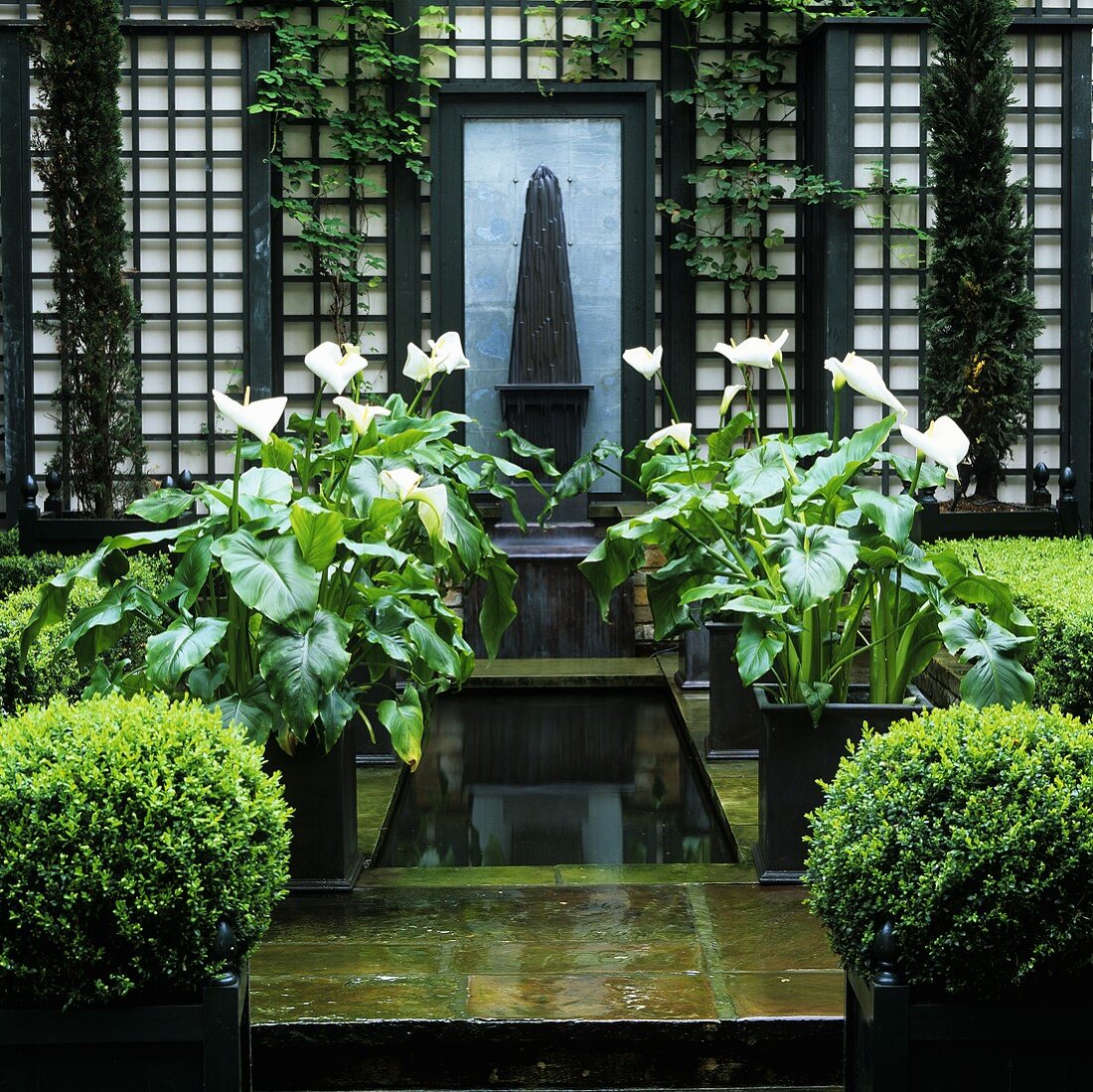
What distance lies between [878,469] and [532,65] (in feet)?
10.0

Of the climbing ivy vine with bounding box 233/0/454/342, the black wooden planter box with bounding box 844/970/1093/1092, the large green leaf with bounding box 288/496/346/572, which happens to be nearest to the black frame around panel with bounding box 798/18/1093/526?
the climbing ivy vine with bounding box 233/0/454/342

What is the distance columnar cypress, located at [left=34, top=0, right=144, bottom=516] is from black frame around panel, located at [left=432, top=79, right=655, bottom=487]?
1879mm

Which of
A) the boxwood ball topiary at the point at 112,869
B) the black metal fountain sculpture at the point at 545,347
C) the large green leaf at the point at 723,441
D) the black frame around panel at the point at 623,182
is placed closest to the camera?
the boxwood ball topiary at the point at 112,869

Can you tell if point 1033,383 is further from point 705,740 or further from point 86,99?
point 86,99

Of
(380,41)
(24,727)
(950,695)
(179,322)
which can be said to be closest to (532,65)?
(380,41)

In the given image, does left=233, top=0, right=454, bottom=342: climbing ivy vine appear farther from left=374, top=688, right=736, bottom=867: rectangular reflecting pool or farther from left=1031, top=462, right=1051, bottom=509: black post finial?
left=1031, top=462, right=1051, bottom=509: black post finial

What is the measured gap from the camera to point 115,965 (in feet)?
7.05

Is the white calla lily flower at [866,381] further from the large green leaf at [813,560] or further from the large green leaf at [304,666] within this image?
the large green leaf at [304,666]

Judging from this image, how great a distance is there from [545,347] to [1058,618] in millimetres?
4219

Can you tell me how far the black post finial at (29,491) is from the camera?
6.74m

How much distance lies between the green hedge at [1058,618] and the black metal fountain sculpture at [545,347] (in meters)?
2.78

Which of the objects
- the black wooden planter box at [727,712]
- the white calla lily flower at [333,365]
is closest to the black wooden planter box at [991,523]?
the black wooden planter box at [727,712]

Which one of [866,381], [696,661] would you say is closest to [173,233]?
[696,661]

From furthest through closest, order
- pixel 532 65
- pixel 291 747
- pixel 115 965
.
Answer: pixel 532 65 < pixel 291 747 < pixel 115 965
